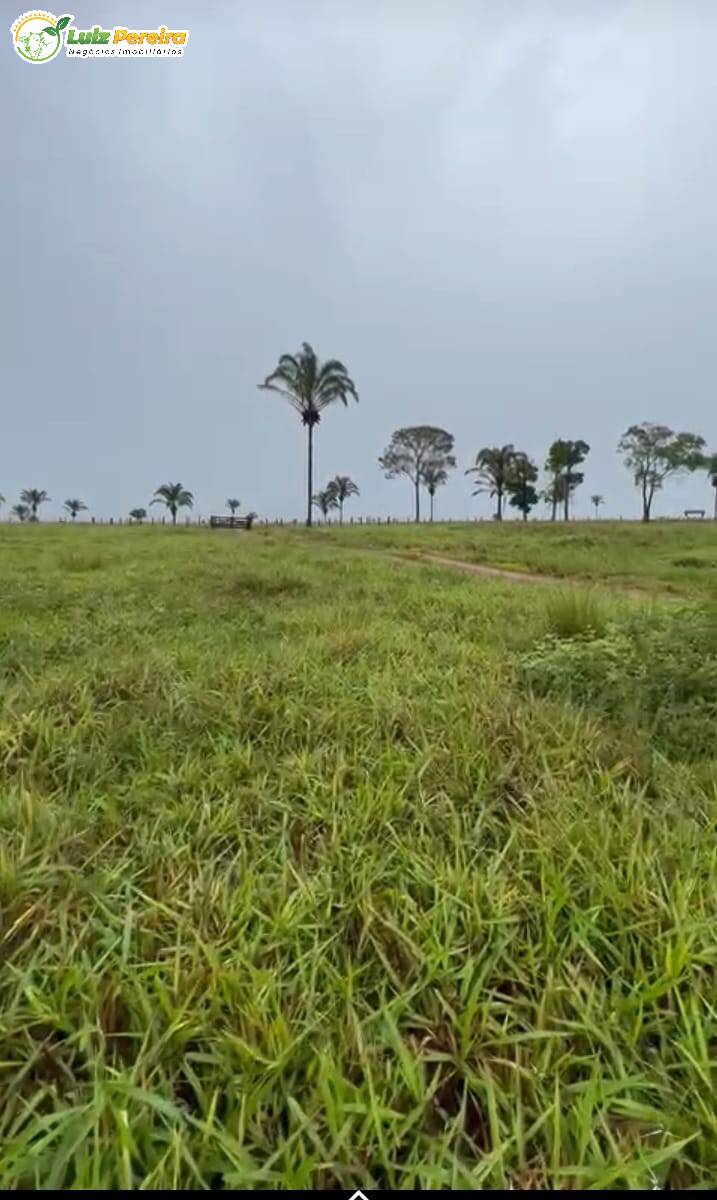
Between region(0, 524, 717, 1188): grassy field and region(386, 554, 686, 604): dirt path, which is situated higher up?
region(386, 554, 686, 604): dirt path

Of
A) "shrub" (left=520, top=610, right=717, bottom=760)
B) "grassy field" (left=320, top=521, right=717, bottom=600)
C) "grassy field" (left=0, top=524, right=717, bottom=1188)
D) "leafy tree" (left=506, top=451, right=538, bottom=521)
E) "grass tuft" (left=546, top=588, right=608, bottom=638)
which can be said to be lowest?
"grassy field" (left=0, top=524, right=717, bottom=1188)

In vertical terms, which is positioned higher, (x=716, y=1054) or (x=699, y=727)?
(x=699, y=727)

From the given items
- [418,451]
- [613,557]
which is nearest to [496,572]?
[613,557]

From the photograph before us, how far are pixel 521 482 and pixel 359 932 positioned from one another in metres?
61.6

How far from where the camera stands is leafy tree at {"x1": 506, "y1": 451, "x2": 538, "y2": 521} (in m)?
58.4

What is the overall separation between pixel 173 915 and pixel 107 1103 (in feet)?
1.70

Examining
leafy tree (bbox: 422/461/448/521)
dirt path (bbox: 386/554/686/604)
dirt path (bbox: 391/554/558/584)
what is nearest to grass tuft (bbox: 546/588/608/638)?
dirt path (bbox: 386/554/686/604)

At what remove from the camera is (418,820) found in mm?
2311

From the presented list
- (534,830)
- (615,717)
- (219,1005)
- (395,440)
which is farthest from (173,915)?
(395,440)

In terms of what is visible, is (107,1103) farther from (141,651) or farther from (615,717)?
(141,651)

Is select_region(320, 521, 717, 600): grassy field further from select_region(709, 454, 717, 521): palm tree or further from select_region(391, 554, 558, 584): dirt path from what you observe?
select_region(709, 454, 717, 521): palm tree

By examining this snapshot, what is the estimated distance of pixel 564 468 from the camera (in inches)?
2259

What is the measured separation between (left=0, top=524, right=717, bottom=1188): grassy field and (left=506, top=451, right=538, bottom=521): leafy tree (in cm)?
5777

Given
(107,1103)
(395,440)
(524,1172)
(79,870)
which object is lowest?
(524,1172)
